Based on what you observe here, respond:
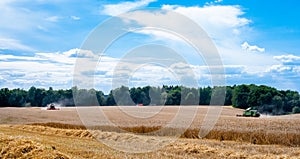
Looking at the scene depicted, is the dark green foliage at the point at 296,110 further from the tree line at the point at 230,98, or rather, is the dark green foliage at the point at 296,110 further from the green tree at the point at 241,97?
the green tree at the point at 241,97

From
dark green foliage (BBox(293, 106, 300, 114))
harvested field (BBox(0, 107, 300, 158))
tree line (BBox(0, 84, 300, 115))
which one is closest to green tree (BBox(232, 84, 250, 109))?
tree line (BBox(0, 84, 300, 115))

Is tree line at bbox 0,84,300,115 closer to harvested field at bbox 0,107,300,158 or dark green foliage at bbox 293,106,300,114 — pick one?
dark green foliage at bbox 293,106,300,114

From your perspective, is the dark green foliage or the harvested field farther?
the dark green foliage

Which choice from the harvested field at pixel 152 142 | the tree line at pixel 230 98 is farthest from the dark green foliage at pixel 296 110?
the harvested field at pixel 152 142

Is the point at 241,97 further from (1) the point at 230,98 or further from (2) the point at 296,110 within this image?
(2) the point at 296,110

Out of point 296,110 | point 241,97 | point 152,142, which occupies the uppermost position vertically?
point 241,97

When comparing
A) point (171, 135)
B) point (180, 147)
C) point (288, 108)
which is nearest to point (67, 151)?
point (180, 147)

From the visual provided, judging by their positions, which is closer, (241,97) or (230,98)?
(241,97)

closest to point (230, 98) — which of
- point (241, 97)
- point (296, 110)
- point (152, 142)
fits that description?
point (241, 97)

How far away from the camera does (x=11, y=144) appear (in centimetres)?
1443

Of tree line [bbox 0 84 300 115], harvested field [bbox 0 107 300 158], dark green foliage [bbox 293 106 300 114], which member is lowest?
harvested field [bbox 0 107 300 158]

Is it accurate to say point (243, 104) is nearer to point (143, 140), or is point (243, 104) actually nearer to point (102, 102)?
point (102, 102)

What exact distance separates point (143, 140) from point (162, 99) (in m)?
29.6

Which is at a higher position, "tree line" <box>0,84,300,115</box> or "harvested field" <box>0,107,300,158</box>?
"tree line" <box>0,84,300,115</box>
